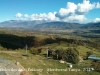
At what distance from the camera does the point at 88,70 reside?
173ft

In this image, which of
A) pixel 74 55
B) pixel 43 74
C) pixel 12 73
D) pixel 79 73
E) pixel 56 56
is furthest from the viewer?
pixel 56 56

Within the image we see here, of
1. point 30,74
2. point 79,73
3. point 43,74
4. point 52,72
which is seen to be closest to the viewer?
point 30,74

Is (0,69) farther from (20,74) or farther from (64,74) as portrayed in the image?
(64,74)

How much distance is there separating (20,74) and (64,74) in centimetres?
1462

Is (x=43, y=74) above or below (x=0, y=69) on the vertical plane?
below

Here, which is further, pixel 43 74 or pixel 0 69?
pixel 43 74

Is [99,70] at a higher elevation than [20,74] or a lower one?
lower

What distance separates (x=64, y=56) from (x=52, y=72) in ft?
108

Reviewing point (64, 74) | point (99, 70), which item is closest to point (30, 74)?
point (64, 74)

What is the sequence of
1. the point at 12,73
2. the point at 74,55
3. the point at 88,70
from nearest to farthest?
the point at 12,73 < the point at 88,70 < the point at 74,55

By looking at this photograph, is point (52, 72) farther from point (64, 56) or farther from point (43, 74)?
point (64, 56)

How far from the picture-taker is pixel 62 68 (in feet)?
169

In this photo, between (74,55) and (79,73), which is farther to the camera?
(74,55)

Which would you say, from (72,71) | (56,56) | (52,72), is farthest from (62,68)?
(56,56)
